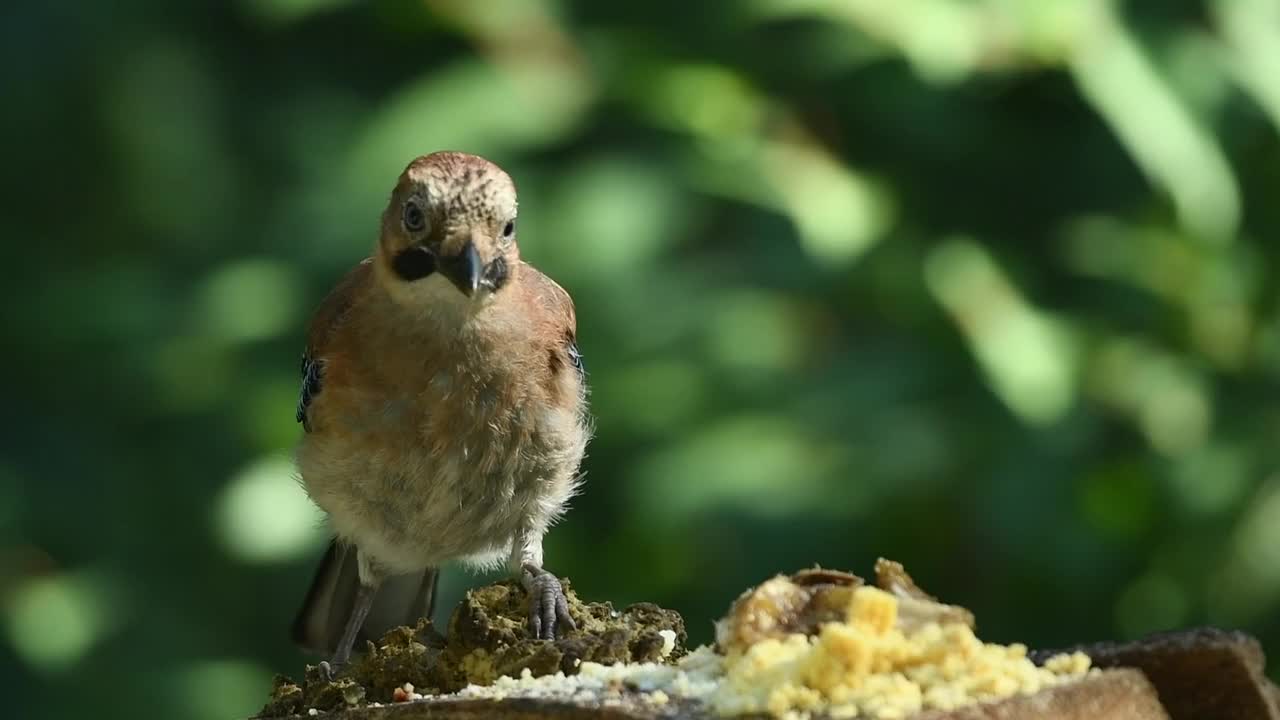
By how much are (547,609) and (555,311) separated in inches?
50.8

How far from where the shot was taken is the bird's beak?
3.77m

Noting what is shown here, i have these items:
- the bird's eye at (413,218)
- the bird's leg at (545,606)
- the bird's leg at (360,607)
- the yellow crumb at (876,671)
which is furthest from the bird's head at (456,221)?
the yellow crumb at (876,671)

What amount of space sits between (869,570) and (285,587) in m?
1.94

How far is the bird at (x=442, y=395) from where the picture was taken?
3.89m

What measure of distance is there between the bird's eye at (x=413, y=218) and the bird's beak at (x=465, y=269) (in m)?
0.09

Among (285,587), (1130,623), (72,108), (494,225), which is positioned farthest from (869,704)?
(72,108)

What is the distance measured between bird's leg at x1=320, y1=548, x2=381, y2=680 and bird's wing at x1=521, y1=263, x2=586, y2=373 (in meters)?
0.71

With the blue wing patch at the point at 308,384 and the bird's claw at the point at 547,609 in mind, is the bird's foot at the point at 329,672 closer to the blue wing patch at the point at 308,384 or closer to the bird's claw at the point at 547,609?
the bird's claw at the point at 547,609

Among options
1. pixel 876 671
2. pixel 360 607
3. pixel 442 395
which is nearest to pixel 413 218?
pixel 442 395

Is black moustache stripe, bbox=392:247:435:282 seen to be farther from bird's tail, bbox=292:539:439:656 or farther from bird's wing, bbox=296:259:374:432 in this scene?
bird's tail, bbox=292:539:439:656

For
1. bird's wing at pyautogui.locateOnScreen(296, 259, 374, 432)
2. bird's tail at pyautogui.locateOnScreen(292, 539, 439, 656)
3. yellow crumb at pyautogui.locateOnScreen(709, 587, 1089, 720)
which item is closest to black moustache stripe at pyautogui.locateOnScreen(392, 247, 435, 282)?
bird's wing at pyautogui.locateOnScreen(296, 259, 374, 432)

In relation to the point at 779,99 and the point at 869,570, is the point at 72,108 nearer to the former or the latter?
the point at 779,99

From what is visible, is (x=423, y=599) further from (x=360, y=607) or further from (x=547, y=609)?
(x=547, y=609)

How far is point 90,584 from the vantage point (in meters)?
5.83
